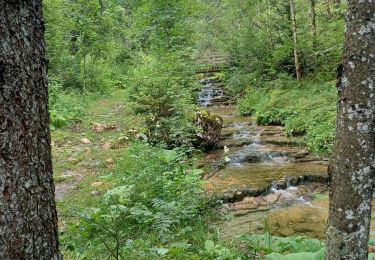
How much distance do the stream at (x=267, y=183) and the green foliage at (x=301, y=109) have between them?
0.54m

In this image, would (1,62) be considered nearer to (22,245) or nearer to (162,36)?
(22,245)

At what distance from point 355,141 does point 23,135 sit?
6.72 feet

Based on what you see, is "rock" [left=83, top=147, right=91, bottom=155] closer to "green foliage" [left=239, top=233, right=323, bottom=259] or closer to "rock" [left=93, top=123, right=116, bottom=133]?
"rock" [left=93, top=123, right=116, bottom=133]

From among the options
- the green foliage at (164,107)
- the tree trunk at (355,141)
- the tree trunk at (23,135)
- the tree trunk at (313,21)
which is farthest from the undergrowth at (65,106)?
the tree trunk at (313,21)

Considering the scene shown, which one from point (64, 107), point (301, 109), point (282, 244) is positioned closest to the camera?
point (282, 244)

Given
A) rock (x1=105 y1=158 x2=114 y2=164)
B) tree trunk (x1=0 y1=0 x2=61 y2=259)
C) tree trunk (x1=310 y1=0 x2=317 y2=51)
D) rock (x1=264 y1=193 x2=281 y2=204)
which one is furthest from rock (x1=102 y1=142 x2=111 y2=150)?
tree trunk (x1=310 y1=0 x2=317 y2=51)

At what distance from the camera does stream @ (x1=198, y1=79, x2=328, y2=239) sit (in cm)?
626

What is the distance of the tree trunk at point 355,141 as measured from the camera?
2363 mm

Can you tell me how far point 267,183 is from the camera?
26.3ft

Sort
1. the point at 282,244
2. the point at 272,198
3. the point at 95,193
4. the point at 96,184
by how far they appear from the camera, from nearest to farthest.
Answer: the point at 282,244 < the point at 95,193 < the point at 96,184 < the point at 272,198

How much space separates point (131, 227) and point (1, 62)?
3.22 metres

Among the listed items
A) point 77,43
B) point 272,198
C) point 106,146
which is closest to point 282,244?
point 272,198

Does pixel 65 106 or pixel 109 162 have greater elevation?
pixel 65 106

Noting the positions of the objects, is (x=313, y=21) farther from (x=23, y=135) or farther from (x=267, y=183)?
(x=23, y=135)
